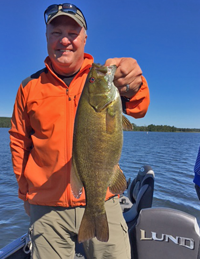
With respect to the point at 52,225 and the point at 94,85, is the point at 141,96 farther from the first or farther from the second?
the point at 52,225

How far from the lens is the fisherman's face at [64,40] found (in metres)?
2.60

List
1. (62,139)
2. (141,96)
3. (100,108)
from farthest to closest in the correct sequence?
(62,139) → (141,96) → (100,108)

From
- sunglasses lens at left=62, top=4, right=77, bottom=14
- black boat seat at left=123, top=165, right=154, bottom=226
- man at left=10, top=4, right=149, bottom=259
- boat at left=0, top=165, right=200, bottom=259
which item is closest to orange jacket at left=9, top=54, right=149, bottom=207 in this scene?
man at left=10, top=4, right=149, bottom=259

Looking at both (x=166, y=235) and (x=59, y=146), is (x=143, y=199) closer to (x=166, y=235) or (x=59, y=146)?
(x=166, y=235)

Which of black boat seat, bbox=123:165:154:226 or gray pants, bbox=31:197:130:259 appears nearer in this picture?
gray pants, bbox=31:197:130:259

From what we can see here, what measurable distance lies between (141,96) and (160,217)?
6.06 feet

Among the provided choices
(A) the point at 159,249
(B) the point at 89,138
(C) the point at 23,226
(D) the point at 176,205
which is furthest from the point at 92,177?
(D) the point at 176,205

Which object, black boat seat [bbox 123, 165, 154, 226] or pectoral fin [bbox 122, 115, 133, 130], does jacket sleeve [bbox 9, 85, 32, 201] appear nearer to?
pectoral fin [bbox 122, 115, 133, 130]

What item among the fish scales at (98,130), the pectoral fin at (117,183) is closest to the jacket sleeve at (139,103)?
the fish scales at (98,130)

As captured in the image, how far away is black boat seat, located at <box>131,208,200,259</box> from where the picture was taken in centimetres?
300

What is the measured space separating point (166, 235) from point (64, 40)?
297cm

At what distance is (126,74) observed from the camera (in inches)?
80.0

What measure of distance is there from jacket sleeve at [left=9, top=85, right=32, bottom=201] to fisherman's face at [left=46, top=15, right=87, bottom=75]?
0.68m

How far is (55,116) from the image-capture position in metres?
2.64
